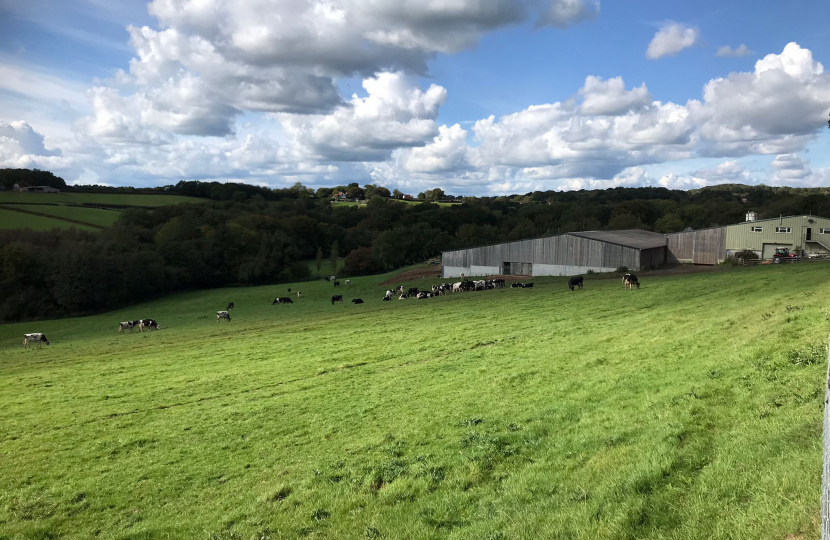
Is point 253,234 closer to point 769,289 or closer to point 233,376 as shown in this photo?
point 233,376

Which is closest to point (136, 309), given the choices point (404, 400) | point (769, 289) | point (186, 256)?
point (186, 256)

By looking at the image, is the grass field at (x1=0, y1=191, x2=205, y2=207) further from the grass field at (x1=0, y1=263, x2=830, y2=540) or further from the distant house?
the grass field at (x1=0, y1=263, x2=830, y2=540)

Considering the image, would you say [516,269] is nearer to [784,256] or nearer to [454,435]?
[784,256]

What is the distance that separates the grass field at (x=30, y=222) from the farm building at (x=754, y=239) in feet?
325

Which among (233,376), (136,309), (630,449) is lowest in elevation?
(136,309)

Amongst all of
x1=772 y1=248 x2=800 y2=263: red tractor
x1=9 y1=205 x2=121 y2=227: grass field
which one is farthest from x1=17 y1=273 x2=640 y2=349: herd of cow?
x1=9 y1=205 x2=121 y2=227: grass field

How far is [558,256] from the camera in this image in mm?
57406

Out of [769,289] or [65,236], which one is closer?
[769,289]

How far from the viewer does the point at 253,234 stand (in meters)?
94.9

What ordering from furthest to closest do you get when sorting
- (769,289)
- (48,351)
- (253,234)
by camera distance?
(253,234)
(48,351)
(769,289)

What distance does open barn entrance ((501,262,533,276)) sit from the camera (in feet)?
196

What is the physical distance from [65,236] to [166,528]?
9077cm

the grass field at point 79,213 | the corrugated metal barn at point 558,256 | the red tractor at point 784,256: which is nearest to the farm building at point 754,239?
the red tractor at point 784,256

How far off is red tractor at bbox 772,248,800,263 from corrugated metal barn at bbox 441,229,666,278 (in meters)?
11.3
